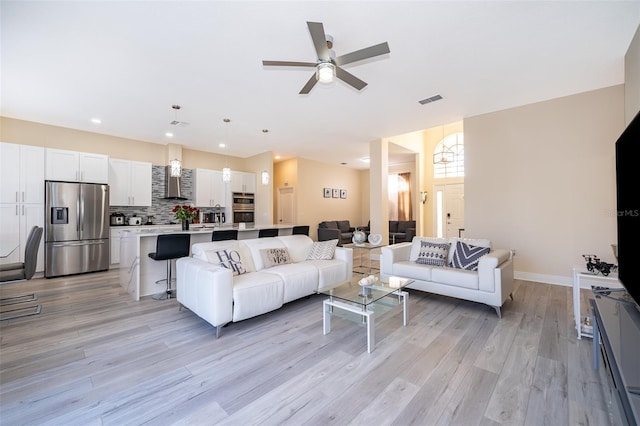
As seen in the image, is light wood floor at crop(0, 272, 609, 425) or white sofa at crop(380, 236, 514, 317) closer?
light wood floor at crop(0, 272, 609, 425)

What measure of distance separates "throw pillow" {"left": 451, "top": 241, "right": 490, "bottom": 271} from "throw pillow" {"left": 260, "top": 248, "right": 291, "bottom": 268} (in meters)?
2.37

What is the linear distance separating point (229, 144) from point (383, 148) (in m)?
4.07

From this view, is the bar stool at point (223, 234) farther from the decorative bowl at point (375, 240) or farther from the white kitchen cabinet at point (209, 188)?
the white kitchen cabinet at point (209, 188)

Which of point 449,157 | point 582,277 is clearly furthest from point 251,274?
point 449,157

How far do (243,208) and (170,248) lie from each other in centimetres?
435

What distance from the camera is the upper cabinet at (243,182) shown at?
7.82 metres

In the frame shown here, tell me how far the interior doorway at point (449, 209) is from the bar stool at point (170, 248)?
23.0ft

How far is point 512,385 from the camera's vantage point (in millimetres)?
1874

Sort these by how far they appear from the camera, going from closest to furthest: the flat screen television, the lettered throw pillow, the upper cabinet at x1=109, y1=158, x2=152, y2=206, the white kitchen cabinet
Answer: the flat screen television < the lettered throw pillow < the upper cabinet at x1=109, y1=158, x2=152, y2=206 < the white kitchen cabinet

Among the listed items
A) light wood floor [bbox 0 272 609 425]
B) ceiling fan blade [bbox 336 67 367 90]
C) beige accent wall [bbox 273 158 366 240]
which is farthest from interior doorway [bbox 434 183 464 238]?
ceiling fan blade [bbox 336 67 367 90]

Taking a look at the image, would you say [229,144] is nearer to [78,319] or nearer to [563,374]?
[78,319]

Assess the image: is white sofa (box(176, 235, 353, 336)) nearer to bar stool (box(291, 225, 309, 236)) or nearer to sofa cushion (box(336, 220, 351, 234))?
bar stool (box(291, 225, 309, 236))

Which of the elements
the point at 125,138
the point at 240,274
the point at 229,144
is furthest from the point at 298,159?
the point at 240,274

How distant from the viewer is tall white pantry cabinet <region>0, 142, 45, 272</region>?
467 centimetres
